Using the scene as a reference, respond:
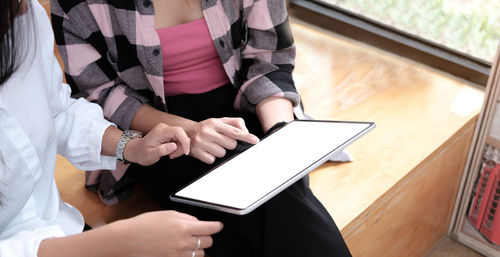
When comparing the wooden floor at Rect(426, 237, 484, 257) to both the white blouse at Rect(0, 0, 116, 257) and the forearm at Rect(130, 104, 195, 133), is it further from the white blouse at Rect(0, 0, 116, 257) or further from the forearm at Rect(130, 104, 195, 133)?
the white blouse at Rect(0, 0, 116, 257)

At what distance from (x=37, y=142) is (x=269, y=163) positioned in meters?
0.38

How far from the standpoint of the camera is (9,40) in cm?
81

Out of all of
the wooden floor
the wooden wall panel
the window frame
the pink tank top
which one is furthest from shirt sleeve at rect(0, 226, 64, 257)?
the window frame

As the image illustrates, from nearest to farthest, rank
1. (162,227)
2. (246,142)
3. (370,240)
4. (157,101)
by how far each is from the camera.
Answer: (162,227)
(246,142)
(157,101)
(370,240)

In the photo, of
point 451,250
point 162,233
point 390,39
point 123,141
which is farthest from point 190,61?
point 451,250

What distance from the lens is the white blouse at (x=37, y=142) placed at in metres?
0.86

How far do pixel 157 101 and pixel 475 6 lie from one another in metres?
1.04

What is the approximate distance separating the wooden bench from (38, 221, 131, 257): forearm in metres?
0.43

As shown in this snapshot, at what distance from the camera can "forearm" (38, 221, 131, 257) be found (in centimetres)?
83

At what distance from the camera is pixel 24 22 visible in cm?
86

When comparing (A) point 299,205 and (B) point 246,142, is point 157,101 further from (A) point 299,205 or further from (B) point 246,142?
(A) point 299,205

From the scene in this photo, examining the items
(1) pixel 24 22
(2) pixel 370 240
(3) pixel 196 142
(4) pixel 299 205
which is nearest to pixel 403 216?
(2) pixel 370 240

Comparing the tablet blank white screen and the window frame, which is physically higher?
the tablet blank white screen

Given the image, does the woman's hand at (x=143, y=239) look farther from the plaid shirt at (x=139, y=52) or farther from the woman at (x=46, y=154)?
the plaid shirt at (x=139, y=52)
